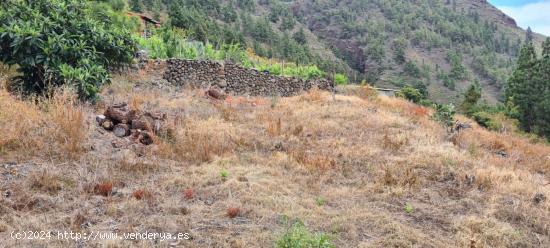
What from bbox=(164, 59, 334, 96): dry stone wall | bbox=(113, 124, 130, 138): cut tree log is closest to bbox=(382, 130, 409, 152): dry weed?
bbox=(113, 124, 130, 138): cut tree log

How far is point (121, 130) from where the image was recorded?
244 inches

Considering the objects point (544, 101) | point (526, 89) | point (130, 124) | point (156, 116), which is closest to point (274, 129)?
point (156, 116)

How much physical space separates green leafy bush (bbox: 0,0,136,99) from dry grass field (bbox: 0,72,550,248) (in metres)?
0.59

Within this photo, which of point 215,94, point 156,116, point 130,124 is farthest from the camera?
point 215,94

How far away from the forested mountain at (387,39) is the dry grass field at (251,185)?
2912 cm

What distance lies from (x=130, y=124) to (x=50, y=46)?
1.74 m

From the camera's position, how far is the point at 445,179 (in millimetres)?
5797

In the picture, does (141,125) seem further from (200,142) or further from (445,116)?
(445,116)

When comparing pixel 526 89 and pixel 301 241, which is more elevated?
pixel 526 89

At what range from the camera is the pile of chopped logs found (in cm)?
613

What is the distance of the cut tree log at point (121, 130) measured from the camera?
6156mm

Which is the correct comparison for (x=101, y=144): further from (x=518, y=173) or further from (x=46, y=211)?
(x=518, y=173)

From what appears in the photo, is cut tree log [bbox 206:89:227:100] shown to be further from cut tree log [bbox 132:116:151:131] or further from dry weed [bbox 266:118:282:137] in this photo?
cut tree log [bbox 132:116:151:131]

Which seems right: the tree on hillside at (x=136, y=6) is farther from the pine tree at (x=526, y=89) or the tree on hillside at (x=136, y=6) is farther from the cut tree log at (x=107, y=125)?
the pine tree at (x=526, y=89)
